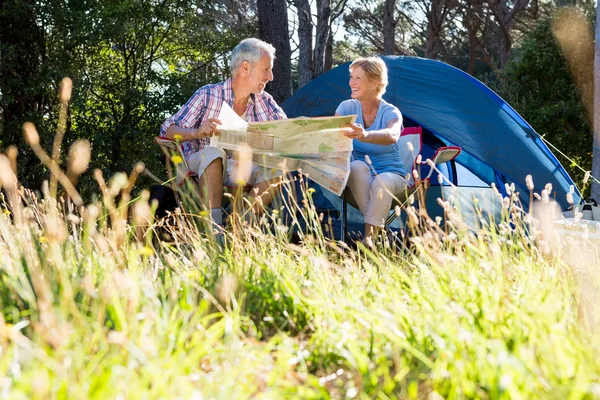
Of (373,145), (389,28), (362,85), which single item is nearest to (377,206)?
(373,145)

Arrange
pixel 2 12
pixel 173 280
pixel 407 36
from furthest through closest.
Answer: pixel 407 36 < pixel 2 12 < pixel 173 280

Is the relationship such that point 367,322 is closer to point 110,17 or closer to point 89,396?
point 89,396

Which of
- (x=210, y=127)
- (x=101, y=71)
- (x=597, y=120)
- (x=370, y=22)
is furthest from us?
(x=370, y=22)

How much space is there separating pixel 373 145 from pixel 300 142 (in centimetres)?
49

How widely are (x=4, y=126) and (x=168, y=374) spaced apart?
6082 mm

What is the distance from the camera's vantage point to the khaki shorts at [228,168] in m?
3.30

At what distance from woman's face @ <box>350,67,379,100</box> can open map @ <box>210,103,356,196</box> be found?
479mm

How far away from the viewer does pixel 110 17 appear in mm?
6746

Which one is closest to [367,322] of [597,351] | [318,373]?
[318,373]

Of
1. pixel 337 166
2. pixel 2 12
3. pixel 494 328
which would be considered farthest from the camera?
pixel 2 12

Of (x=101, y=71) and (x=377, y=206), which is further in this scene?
(x=101, y=71)

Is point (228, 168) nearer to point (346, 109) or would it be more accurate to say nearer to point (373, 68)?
point (346, 109)

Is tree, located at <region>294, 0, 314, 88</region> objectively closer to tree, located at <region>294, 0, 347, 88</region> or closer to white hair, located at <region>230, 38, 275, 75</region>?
tree, located at <region>294, 0, 347, 88</region>

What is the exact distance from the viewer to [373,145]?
360cm
